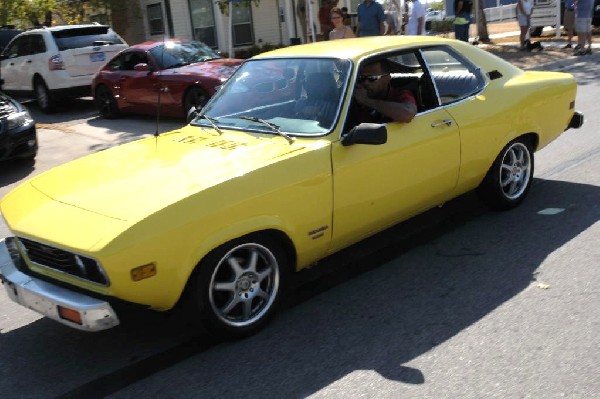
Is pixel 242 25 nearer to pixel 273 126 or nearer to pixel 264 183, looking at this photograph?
pixel 273 126

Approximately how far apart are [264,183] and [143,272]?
2.85 ft

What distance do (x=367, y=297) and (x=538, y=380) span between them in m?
1.33

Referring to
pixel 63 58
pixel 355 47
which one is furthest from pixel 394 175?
pixel 63 58

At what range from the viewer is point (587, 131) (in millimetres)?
8383

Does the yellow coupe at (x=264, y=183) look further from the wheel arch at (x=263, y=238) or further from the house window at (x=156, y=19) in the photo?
the house window at (x=156, y=19)

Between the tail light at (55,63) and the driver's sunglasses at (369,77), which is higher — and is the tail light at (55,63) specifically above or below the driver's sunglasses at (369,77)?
below

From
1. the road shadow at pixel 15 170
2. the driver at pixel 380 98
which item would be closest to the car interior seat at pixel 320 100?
the driver at pixel 380 98

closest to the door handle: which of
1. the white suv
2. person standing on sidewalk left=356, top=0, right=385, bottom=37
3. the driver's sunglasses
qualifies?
the driver's sunglasses

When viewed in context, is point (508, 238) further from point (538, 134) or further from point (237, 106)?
point (237, 106)

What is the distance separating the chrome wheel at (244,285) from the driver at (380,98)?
1.30 m

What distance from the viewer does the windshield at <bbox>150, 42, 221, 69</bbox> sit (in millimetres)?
11977

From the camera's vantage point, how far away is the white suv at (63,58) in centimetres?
1375

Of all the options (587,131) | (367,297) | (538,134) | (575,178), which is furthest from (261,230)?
(587,131)

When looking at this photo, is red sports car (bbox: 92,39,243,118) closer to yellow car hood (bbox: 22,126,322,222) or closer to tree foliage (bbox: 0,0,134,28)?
yellow car hood (bbox: 22,126,322,222)
